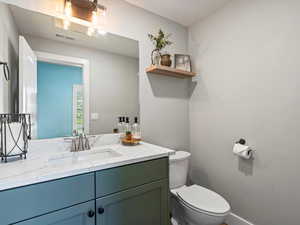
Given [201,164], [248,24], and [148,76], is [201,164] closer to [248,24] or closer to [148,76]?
[148,76]

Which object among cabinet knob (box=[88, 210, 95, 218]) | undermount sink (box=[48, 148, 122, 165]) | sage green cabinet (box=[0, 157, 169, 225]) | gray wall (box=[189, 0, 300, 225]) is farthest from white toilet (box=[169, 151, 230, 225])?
cabinet knob (box=[88, 210, 95, 218])

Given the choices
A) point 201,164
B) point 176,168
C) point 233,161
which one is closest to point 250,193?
point 233,161

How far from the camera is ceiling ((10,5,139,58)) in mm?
1197

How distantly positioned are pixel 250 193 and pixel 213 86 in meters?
1.12

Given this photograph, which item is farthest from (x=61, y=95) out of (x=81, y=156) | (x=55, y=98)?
(x=81, y=156)

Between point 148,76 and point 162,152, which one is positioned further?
point 148,76

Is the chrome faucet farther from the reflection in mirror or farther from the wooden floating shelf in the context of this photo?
the wooden floating shelf

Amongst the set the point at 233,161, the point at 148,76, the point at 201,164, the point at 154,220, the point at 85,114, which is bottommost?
the point at 154,220

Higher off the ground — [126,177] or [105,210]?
[126,177]

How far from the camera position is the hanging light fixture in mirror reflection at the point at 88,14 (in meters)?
1.32

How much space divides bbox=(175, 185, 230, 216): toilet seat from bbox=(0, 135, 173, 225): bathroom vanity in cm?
24

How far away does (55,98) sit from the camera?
4.47 feet

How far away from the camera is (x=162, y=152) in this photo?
4.02 feet

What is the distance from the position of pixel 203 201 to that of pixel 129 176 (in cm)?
75
